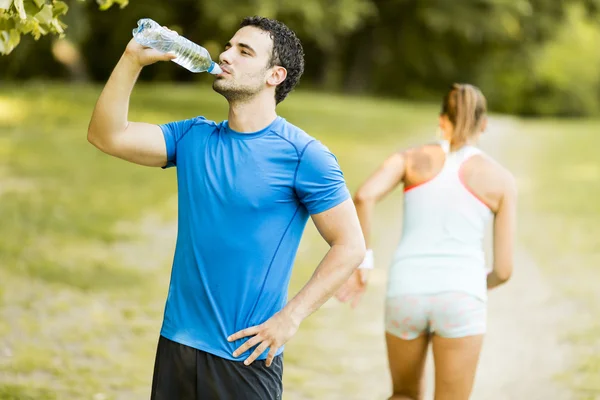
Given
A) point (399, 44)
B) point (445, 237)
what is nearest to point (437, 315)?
point (445, 237)

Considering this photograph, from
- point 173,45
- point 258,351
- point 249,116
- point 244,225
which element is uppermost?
point 173,45

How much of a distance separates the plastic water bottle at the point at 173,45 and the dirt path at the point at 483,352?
393 cm

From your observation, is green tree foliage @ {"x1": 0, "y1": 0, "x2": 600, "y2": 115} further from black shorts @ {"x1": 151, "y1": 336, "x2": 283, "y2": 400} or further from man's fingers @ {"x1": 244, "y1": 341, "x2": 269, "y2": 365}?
man's fingers @ {"x1": 244, "y1": 341, "x2": 269, "y2": 365}

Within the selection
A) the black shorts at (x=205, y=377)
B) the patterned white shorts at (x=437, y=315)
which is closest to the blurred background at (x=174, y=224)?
the black shorts at (x=205, y=377)

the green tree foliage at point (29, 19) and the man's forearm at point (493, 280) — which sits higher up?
the green tree foliage at point (29, 19)

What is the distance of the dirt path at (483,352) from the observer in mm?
7234

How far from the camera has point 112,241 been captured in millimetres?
11477

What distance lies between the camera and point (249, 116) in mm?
3301

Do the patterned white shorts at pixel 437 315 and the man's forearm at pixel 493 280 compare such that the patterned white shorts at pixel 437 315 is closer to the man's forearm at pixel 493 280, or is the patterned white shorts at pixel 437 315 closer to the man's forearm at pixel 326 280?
the man's forearm at pixel 493 280

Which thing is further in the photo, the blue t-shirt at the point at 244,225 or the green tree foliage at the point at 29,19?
the green tree foliage at the point at 29,19

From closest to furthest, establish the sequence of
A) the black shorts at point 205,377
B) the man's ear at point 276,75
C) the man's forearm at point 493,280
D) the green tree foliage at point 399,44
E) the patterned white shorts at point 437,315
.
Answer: the black shorts at point 205,377, the man's ear at point 276,75, the patterned white shorts at point 437,315, the man's forearm at point 493,280, the green tree foliage at point 399,44

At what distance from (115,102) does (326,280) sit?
0.90 m

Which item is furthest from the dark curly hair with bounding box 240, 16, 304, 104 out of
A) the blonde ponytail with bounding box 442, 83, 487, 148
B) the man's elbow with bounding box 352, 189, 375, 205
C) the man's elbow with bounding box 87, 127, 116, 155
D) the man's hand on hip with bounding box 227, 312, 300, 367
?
the blonde ponytail with bounding box 442, 83, 487, 148

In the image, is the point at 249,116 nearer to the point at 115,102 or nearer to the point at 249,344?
the point at 115,102
